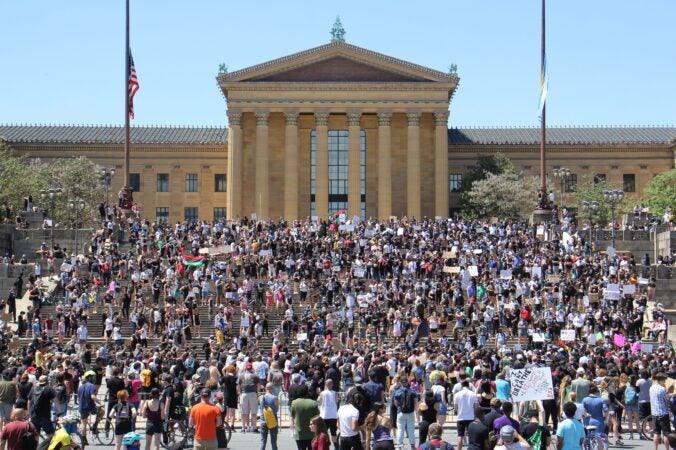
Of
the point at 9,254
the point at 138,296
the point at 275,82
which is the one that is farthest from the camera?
the point at 275,82

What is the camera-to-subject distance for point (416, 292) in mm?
47656

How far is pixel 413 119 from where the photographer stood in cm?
8512

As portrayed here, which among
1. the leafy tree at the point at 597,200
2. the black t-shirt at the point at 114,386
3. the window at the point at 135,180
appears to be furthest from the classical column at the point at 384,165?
the black t-shirt at the point at 114,386

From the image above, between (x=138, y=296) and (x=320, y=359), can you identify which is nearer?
(x=320, y=359)

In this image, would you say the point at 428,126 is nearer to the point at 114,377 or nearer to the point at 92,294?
the point at 92,294

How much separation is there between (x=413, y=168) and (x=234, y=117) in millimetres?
12799

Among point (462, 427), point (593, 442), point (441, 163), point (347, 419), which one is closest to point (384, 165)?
point (441, 163)

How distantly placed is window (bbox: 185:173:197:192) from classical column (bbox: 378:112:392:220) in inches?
636

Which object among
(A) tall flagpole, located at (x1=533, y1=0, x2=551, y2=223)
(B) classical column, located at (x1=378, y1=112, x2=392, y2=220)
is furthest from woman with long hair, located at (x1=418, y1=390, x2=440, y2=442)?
(B) classical column, located at (x1=378, y1=112, x2=392, y2=220)

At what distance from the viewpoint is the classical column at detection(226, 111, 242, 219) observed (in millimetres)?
85250

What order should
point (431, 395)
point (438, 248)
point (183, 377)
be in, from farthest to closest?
point (438, 248) → point (183, 377) → point (431, 395)

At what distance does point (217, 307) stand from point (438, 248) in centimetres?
1236

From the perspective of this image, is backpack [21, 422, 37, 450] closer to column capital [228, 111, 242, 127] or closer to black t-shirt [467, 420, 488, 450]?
black t-shirt [467, 420, 488, 450]

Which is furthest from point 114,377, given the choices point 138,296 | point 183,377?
point 138,296
